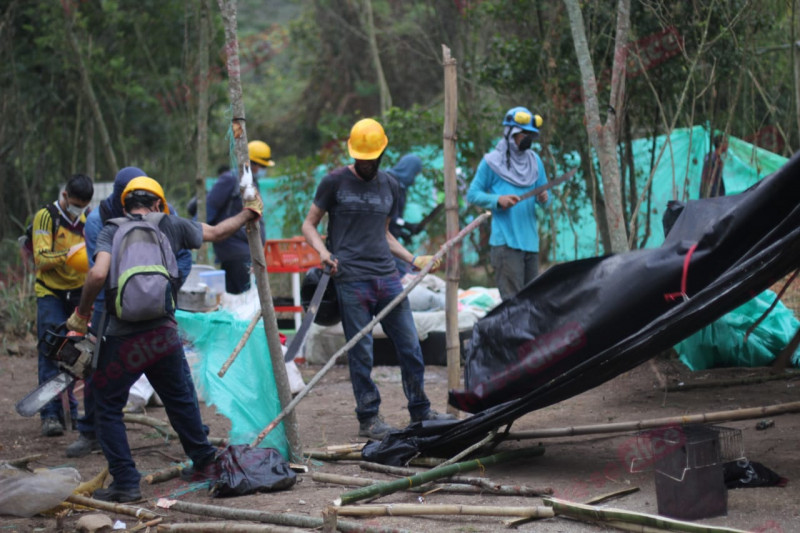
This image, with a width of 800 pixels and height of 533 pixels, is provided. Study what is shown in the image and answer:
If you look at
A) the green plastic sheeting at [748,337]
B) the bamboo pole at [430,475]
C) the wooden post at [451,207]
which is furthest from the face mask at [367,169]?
the green plastic sheeting at [748,337]

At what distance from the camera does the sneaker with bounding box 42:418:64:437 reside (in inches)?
249

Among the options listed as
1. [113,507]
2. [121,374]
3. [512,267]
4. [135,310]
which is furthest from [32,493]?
[512,267]

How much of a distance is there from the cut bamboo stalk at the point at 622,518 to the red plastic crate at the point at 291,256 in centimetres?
562

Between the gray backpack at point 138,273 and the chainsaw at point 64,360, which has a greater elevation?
the gray backpack at point 138,273

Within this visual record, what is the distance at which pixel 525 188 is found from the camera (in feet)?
24.3

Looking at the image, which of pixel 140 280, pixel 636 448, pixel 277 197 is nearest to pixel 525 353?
pixel 636 448

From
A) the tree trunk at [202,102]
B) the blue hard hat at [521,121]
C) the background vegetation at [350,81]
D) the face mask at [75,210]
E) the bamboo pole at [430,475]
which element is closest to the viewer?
the bamboo pole at [430,475]

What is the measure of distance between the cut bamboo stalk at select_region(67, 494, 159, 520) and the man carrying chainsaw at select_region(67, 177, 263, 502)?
17 cm

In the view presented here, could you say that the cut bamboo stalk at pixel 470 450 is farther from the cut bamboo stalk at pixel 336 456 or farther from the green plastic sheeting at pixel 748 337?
the green plastic sheeting at pixel 748 337

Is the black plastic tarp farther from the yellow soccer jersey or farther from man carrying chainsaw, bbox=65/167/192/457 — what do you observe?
the yellow soccer jersey

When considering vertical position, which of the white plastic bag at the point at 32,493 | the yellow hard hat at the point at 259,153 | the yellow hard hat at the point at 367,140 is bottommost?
the white plastic bag at the point at 32,493

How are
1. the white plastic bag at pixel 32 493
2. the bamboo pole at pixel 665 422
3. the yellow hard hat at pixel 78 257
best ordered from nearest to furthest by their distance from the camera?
1. the white plastic bag at pixel 32 493
2. the bamboo pole at pixel 665 422
3. the yellow hard hat at pixel 78 257

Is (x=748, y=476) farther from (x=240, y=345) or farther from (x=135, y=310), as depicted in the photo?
(x=135, y=310)

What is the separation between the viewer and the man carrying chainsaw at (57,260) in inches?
242
